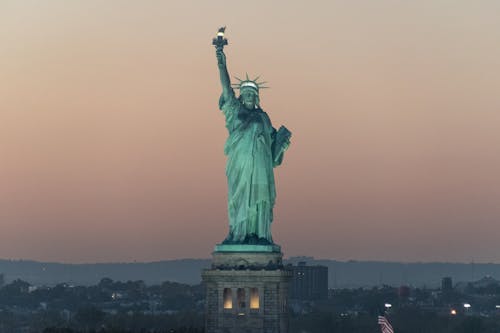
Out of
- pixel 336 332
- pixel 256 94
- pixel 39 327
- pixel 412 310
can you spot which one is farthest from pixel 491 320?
pixel 256 94

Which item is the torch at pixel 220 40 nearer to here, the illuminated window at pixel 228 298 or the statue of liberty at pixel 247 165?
the statue of liberty at pixel 247 165

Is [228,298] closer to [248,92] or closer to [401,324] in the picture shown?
[248,92]

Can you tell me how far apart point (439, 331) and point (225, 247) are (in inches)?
2679

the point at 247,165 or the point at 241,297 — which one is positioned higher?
the point at 247,165

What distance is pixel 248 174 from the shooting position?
74.4 m

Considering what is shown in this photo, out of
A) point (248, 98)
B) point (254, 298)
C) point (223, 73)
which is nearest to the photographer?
point (254, 298)

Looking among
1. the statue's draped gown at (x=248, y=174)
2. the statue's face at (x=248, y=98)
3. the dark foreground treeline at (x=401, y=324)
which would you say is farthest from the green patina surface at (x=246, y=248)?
the dark foreground treeline at (x=401, y=324)

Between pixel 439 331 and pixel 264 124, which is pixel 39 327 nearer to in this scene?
pixel 439 331

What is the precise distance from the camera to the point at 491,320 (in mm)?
154125

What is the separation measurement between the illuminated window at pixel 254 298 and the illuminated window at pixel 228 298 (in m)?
0.76

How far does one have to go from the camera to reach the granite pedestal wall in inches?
2867

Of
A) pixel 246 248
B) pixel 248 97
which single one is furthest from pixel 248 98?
pixel 246 248

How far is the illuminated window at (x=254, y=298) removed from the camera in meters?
73.0

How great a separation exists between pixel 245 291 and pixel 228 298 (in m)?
0.73
